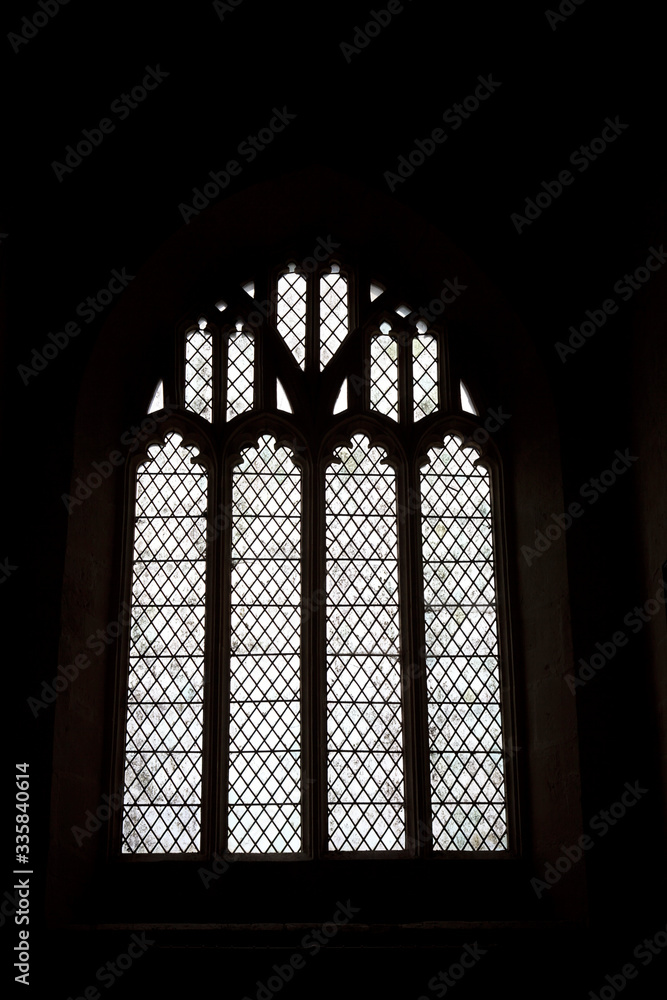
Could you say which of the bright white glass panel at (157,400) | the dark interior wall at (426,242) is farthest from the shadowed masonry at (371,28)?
the bright white glass panel at (157,400)

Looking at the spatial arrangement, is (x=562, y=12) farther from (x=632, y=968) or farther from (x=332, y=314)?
(x=632, y=968)

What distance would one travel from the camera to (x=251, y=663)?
23.9ft

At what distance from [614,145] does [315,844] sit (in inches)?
171

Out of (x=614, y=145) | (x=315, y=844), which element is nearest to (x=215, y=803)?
(x=315, y=844)

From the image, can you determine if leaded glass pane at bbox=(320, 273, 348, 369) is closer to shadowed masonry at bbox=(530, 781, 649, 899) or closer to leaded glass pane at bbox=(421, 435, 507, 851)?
leaded glass pane at bbox=(421, 435, 507, 851)

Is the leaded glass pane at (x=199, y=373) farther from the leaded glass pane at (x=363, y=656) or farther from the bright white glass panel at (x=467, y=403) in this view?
the bright white glass panel at (x=467, y=403)

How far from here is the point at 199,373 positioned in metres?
8.03

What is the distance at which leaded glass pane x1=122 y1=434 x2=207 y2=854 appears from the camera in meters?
6.99

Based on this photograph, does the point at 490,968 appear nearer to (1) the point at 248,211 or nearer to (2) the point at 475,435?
(2) the point at 475,435

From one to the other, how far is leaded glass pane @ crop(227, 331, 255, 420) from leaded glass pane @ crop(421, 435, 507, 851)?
47.9 inches

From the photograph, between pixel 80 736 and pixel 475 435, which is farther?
pixel 475 435

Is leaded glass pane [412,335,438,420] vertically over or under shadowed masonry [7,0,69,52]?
under

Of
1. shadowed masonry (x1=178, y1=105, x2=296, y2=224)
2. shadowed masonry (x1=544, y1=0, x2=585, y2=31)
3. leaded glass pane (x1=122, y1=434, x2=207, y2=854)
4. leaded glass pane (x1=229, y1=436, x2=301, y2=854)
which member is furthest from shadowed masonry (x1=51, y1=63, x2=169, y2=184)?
shadowed masonry (x1=544, y1=0, x2=585, y2=31)

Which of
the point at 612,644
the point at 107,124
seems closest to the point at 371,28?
the point at 107,124
